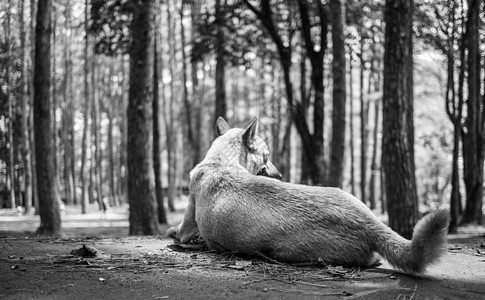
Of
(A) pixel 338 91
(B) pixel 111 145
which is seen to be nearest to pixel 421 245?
(A) pixel 338 91

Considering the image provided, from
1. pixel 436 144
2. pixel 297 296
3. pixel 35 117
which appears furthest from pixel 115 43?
pixel 436 144

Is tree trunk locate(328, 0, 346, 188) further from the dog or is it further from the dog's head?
the dog

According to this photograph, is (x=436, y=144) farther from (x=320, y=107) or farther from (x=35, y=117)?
(x=35, y=117)

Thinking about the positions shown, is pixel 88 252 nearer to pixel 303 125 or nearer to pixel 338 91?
pixel 338 91

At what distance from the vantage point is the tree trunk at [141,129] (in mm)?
10203

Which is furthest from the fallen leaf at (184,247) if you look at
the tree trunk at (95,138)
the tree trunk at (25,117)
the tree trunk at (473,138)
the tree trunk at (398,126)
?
the tree trunk at (95,138)

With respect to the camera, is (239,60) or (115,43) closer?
(115,43)

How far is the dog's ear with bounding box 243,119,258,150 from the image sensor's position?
241 inches

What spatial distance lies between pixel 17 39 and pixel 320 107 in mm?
18292

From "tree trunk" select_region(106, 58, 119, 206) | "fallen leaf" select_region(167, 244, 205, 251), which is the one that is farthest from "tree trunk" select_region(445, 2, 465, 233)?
"tree trunk" select_region(106, 58, 119, 206)

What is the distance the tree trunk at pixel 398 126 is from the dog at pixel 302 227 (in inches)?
124

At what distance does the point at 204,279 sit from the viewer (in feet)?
13.0

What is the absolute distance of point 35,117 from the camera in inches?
488

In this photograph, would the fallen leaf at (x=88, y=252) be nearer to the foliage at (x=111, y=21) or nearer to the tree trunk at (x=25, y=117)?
the foliage at (x=111, y=21)
